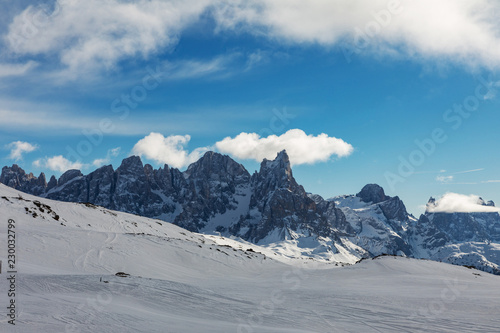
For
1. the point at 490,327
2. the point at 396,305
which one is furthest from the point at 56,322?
the point at 490,327

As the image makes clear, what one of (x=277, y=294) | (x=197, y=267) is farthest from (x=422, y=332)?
(x=197, y=267)

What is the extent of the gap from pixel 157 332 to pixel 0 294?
6819 millimetres

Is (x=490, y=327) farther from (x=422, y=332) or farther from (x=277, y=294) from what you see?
(x=277, y=294)

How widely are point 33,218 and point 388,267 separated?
40.6 m

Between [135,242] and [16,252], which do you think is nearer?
[16,252]

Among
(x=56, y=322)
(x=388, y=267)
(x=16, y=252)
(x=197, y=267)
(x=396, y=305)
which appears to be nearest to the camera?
(x=56, y=322)

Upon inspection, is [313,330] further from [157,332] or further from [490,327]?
[490,327]

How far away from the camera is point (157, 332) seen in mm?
11352

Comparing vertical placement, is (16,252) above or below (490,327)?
below

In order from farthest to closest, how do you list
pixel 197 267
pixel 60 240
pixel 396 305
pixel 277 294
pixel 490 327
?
pixel 197 267 < pixel 60 240 < pixel 277 294 < pixel 396 305 < pixel 490 327

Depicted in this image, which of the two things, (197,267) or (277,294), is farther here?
(197,267)

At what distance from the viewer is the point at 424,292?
22.4 meters

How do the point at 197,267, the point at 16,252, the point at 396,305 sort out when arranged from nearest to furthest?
the point at 396,305 < the point at 16,252 < the point at 197,267

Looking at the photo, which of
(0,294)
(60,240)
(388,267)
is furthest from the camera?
(388,267)
